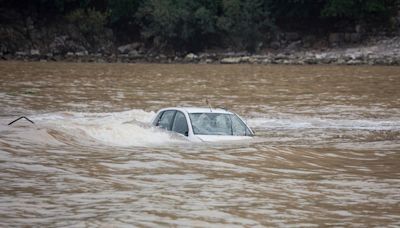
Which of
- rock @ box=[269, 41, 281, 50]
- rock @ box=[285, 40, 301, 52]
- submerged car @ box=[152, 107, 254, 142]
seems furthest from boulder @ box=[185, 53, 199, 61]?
submerged car @ box=[152, 107, 254, 142]

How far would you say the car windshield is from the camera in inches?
626

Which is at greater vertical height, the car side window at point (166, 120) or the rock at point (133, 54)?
the rock at point (133, 54)

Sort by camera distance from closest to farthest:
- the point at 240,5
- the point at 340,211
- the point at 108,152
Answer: the point at 340,211
the point at 108,152
the point at 240,5

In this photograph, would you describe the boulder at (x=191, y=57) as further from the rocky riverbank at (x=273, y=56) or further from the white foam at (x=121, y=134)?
the white foam at (x=121, y=134)

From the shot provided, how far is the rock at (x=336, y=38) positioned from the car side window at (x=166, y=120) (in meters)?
55.5

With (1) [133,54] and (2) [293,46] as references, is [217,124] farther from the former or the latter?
(2) [293,46]

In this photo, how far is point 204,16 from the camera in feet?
238

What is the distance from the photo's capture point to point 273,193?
32.9 feet

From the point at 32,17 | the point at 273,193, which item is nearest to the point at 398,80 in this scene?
the point at 273,193

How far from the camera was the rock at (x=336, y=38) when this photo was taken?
7075 cm

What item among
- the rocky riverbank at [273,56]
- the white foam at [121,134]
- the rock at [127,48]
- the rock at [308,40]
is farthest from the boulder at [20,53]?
the white foam at [121,134]

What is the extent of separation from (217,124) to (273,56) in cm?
5097

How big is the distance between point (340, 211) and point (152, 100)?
21.7 meters

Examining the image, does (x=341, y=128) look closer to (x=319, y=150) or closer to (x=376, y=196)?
(x=319, y=150)
